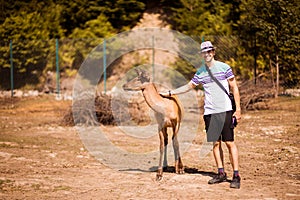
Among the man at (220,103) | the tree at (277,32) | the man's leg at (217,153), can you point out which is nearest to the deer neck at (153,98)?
the man at (220,103)

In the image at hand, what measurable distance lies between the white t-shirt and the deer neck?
1.01 meters

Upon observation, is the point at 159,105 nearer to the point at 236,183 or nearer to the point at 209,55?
the point at 209,55

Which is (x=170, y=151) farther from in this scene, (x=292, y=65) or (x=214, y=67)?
(x=292, y=65)

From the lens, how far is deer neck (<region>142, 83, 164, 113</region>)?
888 centimetres

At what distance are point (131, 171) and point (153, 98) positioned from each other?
1.54 m

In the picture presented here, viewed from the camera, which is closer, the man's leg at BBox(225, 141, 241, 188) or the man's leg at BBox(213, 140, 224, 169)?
the man's leg at BBox(225, 141, 241, 188)

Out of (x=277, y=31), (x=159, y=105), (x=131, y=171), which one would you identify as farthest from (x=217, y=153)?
(x=277, y=31)

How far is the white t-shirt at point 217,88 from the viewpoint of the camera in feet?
26.1

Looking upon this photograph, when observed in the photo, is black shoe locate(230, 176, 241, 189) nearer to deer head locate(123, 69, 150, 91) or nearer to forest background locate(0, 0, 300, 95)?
deer head locate(123, 69, 150, 91)

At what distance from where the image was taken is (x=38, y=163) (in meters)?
10.3

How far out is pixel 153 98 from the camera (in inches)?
351

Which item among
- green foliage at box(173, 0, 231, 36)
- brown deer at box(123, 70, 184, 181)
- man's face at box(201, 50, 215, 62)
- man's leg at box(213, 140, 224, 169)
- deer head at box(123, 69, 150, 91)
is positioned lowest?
man's leg at box(213, 140, 224, 169)

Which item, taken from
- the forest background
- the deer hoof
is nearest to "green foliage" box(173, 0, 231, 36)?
the forest background

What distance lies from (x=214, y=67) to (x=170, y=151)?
4.17 metres
